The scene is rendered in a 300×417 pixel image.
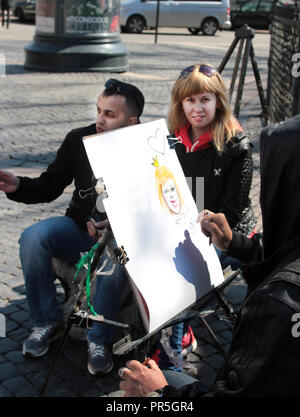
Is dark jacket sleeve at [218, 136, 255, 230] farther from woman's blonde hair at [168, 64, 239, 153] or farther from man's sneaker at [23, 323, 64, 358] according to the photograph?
man's sneaker at [23, 323, 64, 358]

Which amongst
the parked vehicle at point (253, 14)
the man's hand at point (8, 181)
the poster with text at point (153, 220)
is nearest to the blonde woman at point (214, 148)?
the poster with text at point (153, 220)

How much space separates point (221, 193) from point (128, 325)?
89cm

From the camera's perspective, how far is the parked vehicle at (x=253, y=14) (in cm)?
2364

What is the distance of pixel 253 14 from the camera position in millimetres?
23953

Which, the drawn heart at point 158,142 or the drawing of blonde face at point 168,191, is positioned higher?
the drawn heart at point 158,142

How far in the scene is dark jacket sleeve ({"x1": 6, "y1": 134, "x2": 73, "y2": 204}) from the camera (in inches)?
122

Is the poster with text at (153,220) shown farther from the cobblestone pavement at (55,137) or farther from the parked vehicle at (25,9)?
the parked vehicle at (25,9)

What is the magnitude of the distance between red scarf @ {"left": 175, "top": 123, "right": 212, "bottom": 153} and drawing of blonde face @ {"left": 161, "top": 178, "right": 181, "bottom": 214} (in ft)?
2.03

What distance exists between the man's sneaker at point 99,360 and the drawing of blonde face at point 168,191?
2.91 ft

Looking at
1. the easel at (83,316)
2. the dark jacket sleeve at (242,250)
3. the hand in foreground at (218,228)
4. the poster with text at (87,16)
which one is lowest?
the easel at (83,316)

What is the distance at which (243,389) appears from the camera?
Result: 137 cm

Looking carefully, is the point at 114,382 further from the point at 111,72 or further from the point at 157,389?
the point at 111,72

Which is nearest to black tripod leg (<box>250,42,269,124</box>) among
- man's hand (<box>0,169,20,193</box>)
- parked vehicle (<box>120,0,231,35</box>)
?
man's hand (<box>0,169,20,193</box>)

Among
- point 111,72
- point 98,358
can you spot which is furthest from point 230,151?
point 111,72
